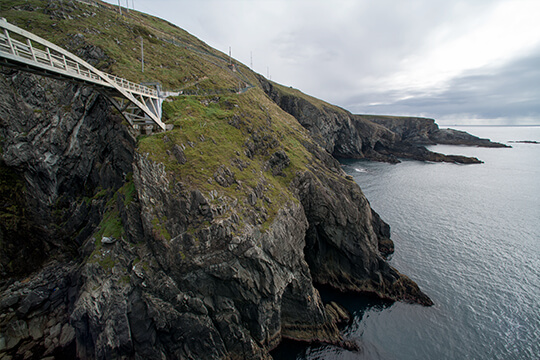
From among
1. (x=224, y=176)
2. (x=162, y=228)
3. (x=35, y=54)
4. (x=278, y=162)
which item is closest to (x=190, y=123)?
(x=224, y=176)

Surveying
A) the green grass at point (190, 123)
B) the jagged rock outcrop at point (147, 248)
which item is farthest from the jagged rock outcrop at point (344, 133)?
the jagged rock outcrop at point (147, 248)

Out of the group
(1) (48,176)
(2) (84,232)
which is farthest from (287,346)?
(1) (48,176)

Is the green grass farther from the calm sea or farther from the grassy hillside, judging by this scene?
the calm sea

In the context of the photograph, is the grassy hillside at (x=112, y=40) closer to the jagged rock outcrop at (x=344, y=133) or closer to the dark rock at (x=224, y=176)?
the dark rock at (x=224, y=176)

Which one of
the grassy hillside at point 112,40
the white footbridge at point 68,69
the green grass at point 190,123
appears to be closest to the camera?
the white footbridge at point 68,69

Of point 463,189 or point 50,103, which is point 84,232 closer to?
point 50,103

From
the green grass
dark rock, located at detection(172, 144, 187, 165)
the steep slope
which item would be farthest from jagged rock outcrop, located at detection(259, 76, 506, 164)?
dark rock, located at detection(172, 144, 187, 165)
